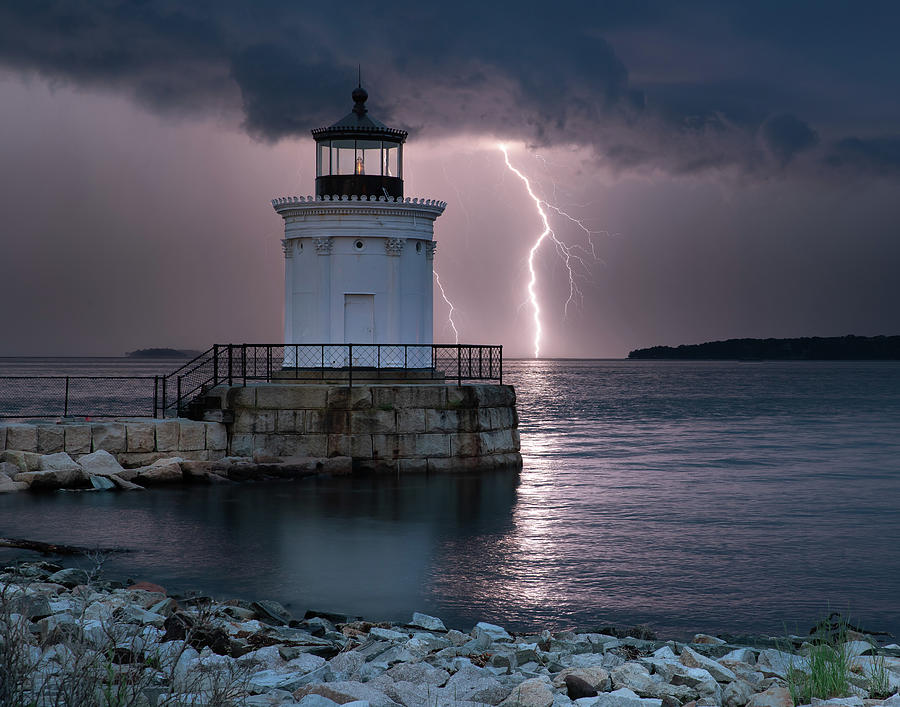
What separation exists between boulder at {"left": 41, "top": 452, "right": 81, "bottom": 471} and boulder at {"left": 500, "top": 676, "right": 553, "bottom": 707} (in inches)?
523

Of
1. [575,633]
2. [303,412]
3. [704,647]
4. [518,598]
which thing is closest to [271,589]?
[518,598]

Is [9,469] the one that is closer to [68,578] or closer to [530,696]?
[68,578]

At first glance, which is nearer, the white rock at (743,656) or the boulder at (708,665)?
the boulder at (708,665)

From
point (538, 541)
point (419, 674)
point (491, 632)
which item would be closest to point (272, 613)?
point (491, 632)

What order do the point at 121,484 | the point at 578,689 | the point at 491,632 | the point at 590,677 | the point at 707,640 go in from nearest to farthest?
the point at 578,689 → the point at 590,677 → the point at 491,632 → the point at 707,640 → the point at 121,484

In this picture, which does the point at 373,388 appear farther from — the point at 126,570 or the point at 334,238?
the point at 126,570

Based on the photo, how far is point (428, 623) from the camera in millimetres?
8781

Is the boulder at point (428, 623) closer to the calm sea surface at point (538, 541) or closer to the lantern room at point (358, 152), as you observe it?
the calm sea surface at point (538, 541)

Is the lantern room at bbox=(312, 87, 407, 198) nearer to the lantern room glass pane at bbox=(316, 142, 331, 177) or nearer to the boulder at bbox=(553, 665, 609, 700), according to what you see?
the lantern room glass pane at bbox=(316, 142, 331, 177)

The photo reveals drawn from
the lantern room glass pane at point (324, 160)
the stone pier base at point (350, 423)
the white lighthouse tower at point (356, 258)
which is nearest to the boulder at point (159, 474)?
the stone pier base at point (350, 423)

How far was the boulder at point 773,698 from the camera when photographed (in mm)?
6016

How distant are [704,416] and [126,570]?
42.7 meters

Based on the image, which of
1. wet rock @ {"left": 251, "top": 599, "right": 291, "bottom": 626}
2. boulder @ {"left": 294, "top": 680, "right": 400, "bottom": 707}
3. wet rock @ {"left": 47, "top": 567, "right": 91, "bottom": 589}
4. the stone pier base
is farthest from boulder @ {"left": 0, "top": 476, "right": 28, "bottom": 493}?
boulder @ {"left": 294, "top": 680, "right": 400, "bottom": 707}

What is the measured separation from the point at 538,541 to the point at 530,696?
8129mm
